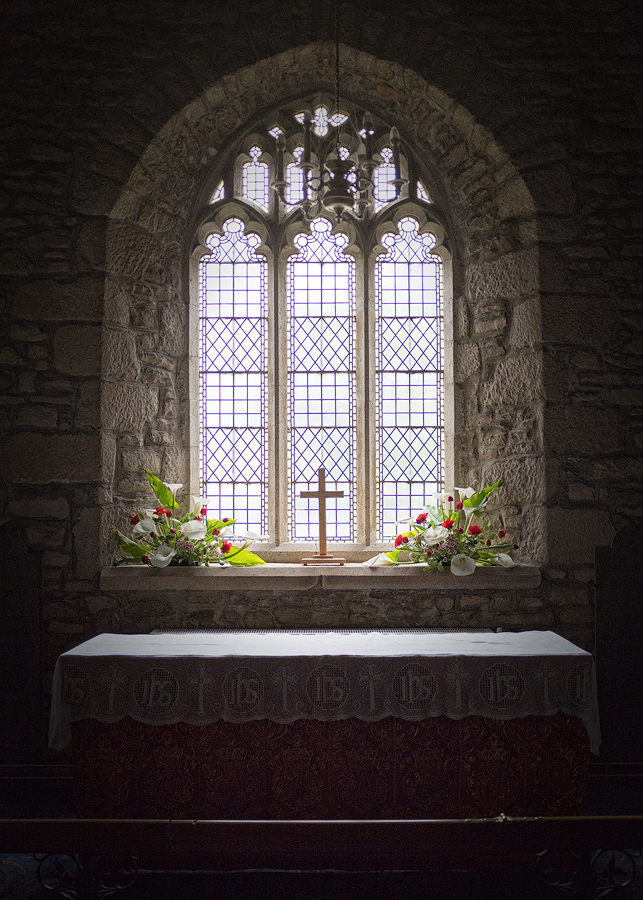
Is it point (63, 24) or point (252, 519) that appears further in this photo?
point (252, 519)

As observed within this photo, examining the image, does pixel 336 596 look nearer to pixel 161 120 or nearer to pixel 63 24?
pixel 161 120

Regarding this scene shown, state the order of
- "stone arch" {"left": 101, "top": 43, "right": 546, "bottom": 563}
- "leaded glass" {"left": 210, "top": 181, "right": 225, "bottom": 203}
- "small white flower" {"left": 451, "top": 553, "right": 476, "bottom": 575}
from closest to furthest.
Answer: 1. "small white flower" {"left": 451, "top": 553, "right": 476, "bottom": 575}
2. "stone arch" {"left": 101, "top": 43, "right": 546, "bottom": 563}
3. "leaded glass" {"left": 210, "top": 181, "right": 225, "bottom": 203}

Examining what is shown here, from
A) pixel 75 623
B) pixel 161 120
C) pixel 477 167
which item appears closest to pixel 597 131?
pixel 477 167

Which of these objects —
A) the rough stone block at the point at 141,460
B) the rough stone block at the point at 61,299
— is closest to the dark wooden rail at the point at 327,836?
the rough stone block at the point at 141,460

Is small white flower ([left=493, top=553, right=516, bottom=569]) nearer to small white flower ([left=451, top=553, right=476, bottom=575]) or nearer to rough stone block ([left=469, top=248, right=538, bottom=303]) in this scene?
small white flower ([left=451, top=553, right=476, bottom=575])

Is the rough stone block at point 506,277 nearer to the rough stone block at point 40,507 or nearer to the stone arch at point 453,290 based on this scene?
the stone arch at point 453,290

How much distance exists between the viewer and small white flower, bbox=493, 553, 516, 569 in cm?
430

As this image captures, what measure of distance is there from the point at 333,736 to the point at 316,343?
2.87m

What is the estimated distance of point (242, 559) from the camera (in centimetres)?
445

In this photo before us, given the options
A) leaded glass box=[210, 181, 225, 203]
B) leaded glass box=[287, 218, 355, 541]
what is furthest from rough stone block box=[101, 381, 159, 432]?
leaded glass box=[210, 181, 225, 203]

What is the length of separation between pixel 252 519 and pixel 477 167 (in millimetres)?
2837

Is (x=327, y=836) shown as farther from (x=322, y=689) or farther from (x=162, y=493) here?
(x=162, y=493)

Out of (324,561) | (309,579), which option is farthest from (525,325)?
(309,579)

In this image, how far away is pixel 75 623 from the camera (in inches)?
167
